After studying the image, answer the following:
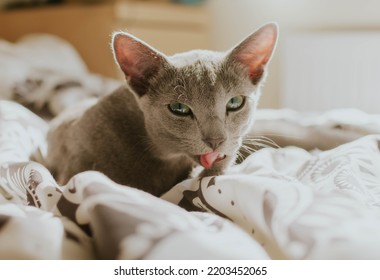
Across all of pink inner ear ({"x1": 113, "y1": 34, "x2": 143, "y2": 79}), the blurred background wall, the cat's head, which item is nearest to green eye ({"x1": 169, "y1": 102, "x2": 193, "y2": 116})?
the cat's head

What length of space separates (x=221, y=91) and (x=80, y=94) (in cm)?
96

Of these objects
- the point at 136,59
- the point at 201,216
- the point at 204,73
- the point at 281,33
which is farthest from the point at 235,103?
the point at 281,33

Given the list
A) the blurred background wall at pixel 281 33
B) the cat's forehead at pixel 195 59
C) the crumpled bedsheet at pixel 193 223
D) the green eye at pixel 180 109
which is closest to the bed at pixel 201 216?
the crumpled bedsheet at pixel 193 223

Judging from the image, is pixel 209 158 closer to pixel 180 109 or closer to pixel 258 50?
pixel 180 109

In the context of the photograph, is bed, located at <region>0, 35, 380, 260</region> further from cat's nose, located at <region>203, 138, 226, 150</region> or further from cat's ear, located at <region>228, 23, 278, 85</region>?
cat's ear, located at <region>228, 23, 278, 85</region>

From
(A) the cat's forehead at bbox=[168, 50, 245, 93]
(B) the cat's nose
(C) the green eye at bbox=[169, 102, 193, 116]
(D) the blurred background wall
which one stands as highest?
(A) the cat's forehead at bbox=[168, 50, 245, 93]

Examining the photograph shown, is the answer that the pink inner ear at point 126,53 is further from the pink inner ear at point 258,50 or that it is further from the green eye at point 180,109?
the pink inner ear at point 258,50

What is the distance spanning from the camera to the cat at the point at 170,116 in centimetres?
82

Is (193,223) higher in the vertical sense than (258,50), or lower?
lower

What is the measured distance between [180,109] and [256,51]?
0.20 meters

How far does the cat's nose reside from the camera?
2.62 ft

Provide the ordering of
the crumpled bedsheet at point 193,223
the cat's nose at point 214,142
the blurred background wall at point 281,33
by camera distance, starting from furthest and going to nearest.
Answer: the blurred background wall at point 281,33 < the cat's nose at point 214,142 < the crumpled bedsheet at point 193,223

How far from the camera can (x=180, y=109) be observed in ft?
2.73

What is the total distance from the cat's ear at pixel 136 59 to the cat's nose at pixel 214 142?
18cm
